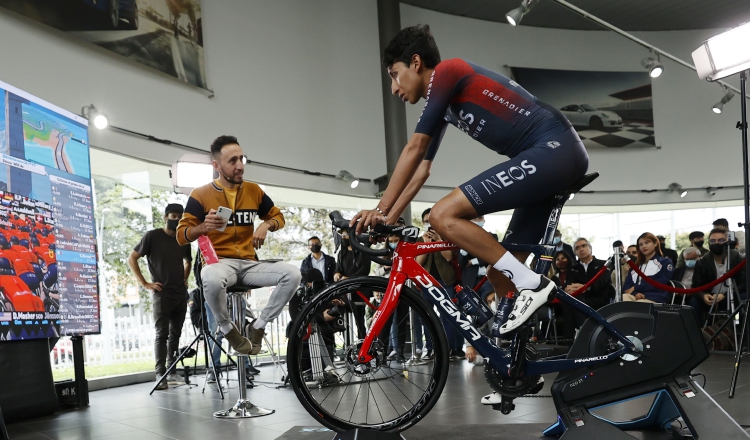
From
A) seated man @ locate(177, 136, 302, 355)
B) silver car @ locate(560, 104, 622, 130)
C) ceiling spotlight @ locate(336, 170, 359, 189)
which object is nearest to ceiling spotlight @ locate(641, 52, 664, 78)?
silver car @ locate(560, 104, 622, 130)

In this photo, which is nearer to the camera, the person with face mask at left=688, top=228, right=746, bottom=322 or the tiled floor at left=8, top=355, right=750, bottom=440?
the tiled floor at left=8, top=355, right=750, bottom=440

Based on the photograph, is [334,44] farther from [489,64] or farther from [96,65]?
[96,65]

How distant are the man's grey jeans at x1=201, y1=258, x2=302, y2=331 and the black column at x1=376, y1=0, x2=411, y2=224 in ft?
21.5

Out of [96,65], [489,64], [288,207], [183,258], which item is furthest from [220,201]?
[489,64]

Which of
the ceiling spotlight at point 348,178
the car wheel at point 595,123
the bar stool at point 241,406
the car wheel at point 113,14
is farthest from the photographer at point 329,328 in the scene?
the car wheel at point 595,123

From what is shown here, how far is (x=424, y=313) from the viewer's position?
256 cm

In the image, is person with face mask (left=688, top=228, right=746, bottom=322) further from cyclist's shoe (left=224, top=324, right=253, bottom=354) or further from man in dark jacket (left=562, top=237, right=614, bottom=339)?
cyclist's shoe (left=224, top=324, right=253, bottom=354)

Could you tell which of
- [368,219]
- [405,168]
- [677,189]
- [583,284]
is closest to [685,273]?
[583,284]

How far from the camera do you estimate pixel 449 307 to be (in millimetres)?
2539

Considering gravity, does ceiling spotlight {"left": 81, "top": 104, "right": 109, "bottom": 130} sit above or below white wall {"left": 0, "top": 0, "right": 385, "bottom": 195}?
below

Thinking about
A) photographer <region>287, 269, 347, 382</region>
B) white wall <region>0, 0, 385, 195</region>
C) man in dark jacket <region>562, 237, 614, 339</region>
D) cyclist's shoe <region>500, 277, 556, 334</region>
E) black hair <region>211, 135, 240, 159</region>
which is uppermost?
white wall <region>0, 0, 385, 195</region>

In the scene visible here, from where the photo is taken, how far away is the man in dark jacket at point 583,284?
705 centimetres

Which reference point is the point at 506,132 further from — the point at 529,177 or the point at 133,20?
the point at 133,20

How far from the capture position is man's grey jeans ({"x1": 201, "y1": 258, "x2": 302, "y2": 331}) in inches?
138
